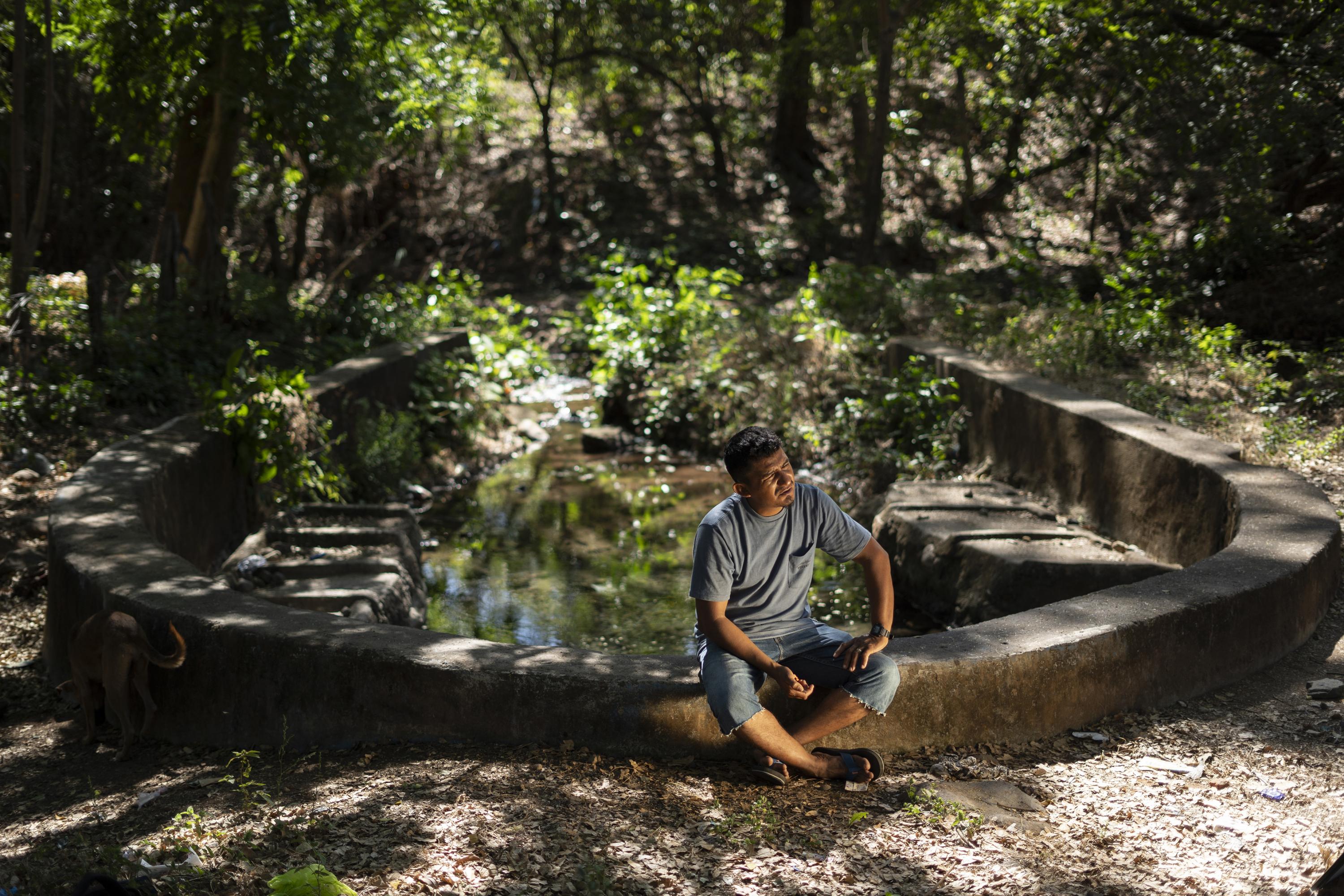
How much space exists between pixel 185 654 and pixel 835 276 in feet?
30.5

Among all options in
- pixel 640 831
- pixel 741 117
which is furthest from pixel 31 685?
pixel 741 117

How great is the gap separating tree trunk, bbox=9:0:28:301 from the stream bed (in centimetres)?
326

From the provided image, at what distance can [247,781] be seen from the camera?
3486 millimetres

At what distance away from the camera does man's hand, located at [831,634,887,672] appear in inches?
134

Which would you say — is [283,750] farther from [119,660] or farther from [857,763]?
[857,763]

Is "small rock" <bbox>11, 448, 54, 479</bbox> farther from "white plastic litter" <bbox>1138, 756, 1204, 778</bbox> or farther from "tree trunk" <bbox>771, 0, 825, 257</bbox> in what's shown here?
"tree trunk" <bbox>771, 0, 825, 257</bbox>

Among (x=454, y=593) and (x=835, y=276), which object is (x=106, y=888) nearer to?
(x=454, y=593)

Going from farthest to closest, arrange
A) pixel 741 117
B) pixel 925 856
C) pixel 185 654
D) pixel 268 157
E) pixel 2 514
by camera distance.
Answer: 1. pixel 741 117
2. pixel 268 157
3. pixel 2 514
4. pixel 185 654
5. pixel 925 856

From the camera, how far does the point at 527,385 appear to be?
44.4ft

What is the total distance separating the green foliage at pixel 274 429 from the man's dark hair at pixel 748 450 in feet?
14.1

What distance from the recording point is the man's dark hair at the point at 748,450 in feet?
11.0

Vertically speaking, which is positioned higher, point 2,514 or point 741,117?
point 741,117

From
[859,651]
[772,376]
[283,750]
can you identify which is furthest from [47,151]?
[859,651]

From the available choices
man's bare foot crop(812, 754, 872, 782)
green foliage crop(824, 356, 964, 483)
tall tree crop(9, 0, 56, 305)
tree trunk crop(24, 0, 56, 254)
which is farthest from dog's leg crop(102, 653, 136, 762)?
green foliage crop(824, 356, 964, 483)
